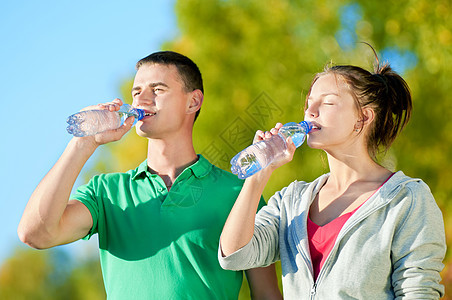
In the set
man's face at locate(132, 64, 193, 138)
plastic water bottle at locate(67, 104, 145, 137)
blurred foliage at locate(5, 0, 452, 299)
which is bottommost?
plastic water bottle at locate(67, 104, 145, 137)

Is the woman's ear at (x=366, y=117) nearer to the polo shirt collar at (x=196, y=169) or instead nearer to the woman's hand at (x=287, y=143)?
the woman's hand at (x=287, y=143)

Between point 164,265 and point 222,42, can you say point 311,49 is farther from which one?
point 164,265

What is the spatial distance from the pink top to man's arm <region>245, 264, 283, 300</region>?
0.43 metres

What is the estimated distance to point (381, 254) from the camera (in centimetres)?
229

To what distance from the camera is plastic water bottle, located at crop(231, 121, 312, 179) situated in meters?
2.44

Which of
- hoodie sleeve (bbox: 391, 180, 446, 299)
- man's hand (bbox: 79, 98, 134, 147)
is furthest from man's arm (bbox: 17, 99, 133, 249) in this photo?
hoodie sleeve (bbox: 391, 180, 446, 299)

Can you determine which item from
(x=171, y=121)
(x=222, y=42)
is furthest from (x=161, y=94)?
(x=222, y=42)

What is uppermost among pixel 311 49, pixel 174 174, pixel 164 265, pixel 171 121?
pixel 311 49

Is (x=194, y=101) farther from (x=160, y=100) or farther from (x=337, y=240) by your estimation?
(x=337, y=240)

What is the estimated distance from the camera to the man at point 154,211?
2.62 m

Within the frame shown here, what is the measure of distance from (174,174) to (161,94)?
1.33 ft

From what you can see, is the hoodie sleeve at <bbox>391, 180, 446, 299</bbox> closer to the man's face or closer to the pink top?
the pink top

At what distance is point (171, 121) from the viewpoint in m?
3.00

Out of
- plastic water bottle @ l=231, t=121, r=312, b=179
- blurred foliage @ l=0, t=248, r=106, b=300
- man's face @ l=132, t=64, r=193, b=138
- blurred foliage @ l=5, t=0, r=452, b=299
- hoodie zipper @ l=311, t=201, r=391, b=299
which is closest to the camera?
hoodie zipper @ l=311, t=201, r=391, b=299
